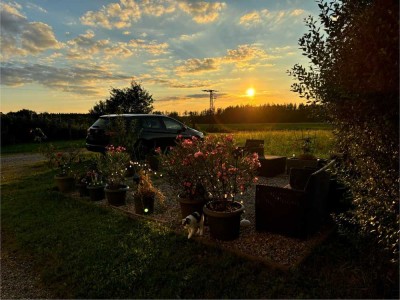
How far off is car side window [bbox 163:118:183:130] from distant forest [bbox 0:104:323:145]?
14.4ft

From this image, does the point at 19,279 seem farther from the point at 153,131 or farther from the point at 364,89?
the point at 153,131

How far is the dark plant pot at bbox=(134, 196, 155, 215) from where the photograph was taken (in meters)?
5.51

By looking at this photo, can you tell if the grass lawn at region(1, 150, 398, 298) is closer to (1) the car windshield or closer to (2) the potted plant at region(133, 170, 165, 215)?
(2) the potted plant at region(133, 170, 165, 215)

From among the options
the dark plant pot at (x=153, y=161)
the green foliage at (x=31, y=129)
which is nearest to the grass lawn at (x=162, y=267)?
the dark plant pot at (x=153, y=161)

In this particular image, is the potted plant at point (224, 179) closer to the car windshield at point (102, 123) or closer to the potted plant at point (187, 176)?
the potted plant at point (187, 176)

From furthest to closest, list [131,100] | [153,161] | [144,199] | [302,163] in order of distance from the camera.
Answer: [131,100] → [153,161] → [302,163] → [144,199]

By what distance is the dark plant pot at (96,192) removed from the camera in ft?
21.8

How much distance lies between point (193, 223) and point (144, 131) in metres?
6.45

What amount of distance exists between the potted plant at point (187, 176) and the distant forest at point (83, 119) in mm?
1837

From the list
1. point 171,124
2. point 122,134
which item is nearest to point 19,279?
point 122,134

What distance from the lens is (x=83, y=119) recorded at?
2766cm

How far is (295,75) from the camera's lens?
3.06 m

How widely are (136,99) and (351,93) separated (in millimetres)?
28491

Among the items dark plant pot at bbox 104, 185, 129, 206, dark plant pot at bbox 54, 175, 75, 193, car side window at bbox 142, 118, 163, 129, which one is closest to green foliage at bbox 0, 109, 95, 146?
car side window at bbox 142, 118, 163, 129
